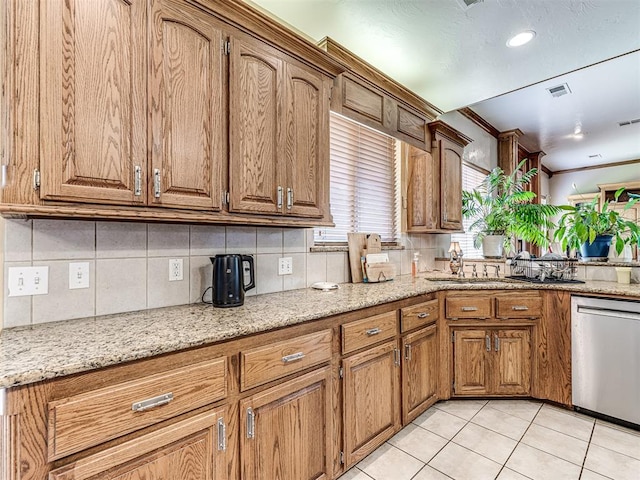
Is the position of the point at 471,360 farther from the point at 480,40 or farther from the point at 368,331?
the point at 480,40

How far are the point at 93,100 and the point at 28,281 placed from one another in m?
0.74

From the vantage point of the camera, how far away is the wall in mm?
6352

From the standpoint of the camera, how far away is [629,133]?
493 centimetres

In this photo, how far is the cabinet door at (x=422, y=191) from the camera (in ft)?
10.2

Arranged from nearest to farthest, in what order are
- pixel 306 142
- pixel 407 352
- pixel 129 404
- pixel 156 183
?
pixel 129 404, pixel 156 183, pixel 306 142, pixel 407 352

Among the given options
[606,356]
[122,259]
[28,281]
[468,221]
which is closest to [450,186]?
[468,221]

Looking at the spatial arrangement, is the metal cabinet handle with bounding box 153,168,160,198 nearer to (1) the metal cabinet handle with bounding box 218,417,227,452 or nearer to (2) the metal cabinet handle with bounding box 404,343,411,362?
(1) the metal cabinet handle with bounding box 218,417,227,452

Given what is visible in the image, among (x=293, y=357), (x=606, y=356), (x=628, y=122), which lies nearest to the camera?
(x=293, y=357)

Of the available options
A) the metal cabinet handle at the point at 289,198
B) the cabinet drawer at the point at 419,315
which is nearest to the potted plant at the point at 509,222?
the cabinet drawer at the point at 419,315

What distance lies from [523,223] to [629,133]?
127 inches

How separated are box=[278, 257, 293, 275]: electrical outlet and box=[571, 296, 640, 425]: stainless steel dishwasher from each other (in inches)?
79.9

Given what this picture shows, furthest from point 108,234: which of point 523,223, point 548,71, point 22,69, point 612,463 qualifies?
point 523,223

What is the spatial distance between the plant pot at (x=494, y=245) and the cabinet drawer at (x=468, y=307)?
46.1 inches

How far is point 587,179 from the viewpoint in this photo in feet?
22.6
